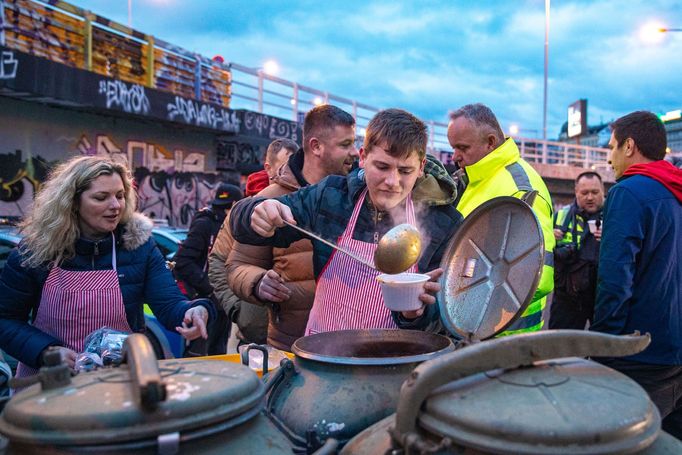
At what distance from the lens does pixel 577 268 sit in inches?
204

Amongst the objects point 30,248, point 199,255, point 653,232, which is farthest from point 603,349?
point 199,255

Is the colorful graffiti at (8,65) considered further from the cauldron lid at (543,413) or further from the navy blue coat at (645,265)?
the cauldron lid at (543,413)

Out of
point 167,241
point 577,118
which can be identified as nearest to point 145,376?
point 167,241

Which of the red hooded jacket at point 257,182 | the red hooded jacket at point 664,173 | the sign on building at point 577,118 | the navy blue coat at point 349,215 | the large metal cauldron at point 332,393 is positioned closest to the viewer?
the large metal cauldron at point 332,393

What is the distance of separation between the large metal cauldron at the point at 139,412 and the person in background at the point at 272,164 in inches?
128

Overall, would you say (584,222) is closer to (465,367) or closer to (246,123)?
(465,367)

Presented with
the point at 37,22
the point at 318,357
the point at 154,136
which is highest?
the point at 37,22

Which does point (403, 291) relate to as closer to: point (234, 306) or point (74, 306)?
point (74, 306)

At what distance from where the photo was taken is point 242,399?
1171 millimetres

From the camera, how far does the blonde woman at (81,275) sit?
246 cm

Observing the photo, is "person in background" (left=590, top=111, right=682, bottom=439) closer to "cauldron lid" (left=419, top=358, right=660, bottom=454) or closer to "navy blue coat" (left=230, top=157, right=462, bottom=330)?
"navy blue coat" (left=230, top=157, right=462, bottom=330)

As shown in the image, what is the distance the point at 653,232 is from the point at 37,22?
32.6ft

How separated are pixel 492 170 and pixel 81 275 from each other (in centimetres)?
232

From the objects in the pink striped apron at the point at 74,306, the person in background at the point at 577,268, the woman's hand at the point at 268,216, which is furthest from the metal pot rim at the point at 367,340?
the person in background at the point at 577,268
